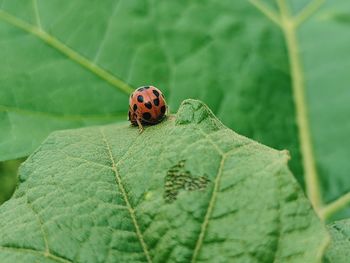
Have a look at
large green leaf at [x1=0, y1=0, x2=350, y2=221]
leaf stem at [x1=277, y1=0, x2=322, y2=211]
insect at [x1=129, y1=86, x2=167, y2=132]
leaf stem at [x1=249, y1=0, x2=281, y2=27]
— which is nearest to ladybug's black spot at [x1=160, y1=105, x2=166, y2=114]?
insect at [x1=129, y1=86, x2=167, y2=132]

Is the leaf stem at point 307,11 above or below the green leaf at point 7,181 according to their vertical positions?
below

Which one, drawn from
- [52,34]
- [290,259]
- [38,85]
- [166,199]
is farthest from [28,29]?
[290,259]

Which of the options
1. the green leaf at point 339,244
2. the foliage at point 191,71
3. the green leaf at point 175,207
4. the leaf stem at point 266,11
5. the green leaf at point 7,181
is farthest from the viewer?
the green leaf at point 7,181

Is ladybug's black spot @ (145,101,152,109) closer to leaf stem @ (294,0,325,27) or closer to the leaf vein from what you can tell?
the leaf vein

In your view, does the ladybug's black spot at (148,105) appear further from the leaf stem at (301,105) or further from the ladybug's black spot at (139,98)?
the leaf stem at (301,105)

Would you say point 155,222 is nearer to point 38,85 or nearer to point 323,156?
point 38,85

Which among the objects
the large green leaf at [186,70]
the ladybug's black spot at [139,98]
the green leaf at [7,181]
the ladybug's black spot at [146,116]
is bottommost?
the ladybug's black spot at [146,116]

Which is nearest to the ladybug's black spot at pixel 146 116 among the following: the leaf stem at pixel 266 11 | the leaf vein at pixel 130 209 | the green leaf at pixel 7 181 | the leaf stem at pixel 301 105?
the leaf vein at pixel 130 209
